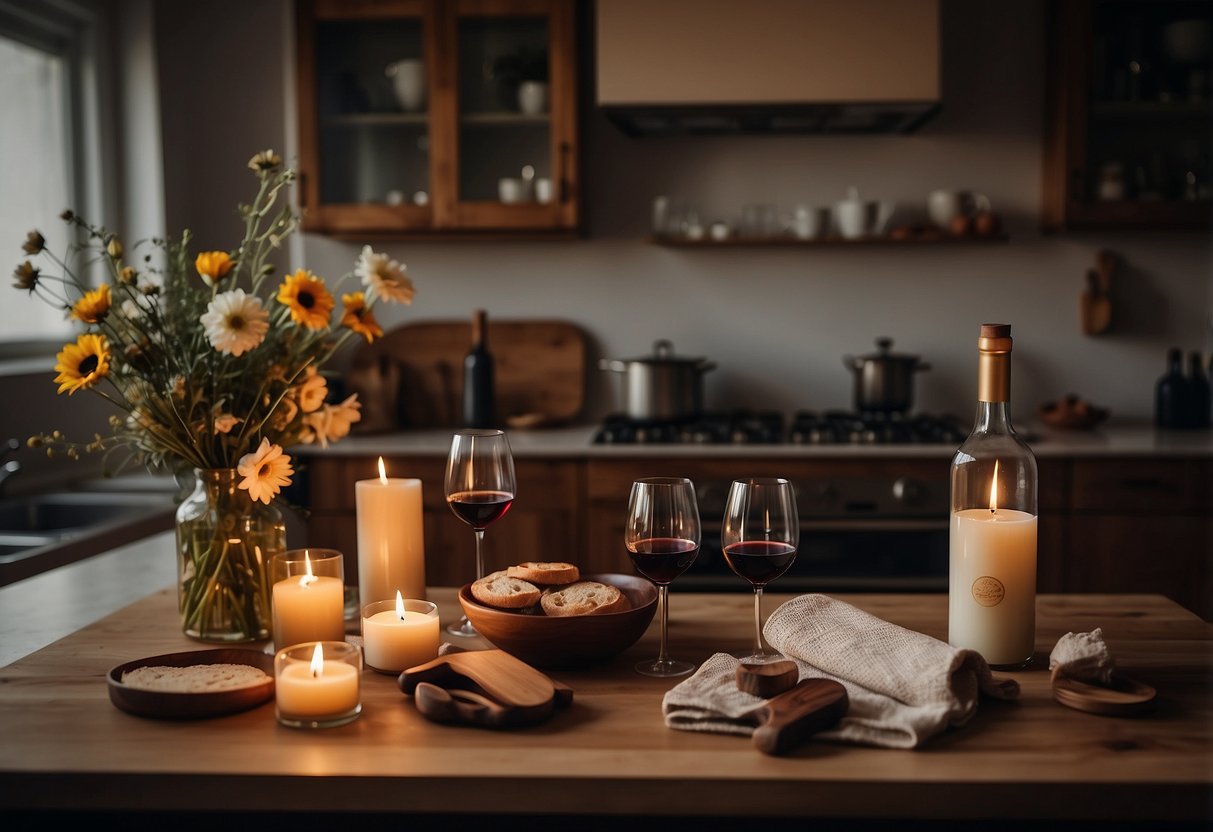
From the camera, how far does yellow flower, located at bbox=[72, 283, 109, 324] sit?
3.87 ft

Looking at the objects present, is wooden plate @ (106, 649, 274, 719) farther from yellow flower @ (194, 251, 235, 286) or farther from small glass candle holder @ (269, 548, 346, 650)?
yellow flower @ (194, 251, 235, 286)

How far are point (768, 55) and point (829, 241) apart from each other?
568 millimetres

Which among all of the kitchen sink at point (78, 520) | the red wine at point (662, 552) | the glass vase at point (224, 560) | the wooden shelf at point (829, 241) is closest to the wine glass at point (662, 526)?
the red wine at point (662, 552)

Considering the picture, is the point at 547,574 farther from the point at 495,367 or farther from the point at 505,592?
the point at 495,367

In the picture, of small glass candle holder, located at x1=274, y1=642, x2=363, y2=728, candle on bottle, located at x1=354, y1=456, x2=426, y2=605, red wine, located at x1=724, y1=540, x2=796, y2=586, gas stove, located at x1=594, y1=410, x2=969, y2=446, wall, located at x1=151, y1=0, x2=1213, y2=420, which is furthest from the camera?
wall, located at x1=151, y1=0, x2=1213, y2=420

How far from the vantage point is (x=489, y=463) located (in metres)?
1.30

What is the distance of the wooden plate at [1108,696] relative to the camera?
104 cm

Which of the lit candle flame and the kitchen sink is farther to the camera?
the kitchen sink

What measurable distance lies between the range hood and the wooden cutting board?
2.67 ft

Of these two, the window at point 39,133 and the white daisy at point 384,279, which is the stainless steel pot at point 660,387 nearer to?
the window at point 39,133

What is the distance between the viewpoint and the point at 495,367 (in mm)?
3514

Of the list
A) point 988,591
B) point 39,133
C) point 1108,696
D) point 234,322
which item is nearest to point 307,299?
point 234,322

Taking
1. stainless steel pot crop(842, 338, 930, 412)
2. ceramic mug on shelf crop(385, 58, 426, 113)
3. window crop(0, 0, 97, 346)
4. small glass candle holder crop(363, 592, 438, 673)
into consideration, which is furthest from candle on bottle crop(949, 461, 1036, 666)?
window crop(0, 0, 97, 346)

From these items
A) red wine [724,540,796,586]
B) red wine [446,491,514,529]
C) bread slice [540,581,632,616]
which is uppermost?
red wine [446,491,514,529]
